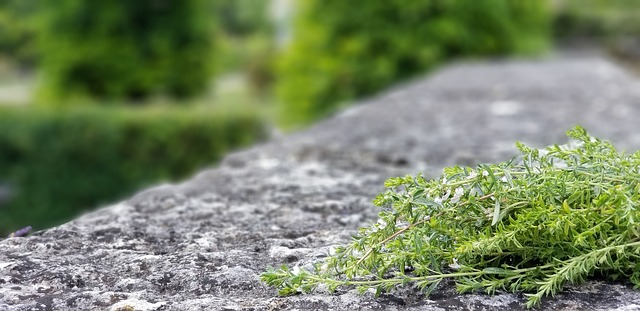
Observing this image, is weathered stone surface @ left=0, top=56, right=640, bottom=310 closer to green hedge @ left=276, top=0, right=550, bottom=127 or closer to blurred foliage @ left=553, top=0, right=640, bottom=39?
green hedge @ left=276, top=0, right=550, bottom=127

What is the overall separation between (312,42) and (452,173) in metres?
7.63

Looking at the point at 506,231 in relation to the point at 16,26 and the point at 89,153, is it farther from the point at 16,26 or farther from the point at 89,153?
the point at 16,26

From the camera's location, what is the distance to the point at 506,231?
113cm

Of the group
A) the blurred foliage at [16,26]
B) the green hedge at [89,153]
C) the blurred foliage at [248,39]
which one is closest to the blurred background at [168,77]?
the green hedge at [89,153]

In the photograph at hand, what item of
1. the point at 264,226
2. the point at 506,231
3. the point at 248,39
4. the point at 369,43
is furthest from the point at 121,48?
the point at 248,39

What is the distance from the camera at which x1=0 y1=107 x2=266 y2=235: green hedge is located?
23.6 ft

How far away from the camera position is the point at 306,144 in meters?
3.04

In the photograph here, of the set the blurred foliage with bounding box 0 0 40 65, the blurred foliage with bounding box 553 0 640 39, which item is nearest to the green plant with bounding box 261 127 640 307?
the blurred foliage with bounding box 553 0 640 39

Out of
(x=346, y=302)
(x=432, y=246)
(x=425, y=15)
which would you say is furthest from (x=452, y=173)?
(x=425, y=15)

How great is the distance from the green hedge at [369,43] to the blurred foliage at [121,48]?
4.34 meters

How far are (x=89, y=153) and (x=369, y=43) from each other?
12.0 ft

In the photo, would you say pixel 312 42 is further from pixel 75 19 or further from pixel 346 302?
pixel 346 302

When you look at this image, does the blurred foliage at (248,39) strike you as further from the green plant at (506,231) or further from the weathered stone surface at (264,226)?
the green plant at (506,231)

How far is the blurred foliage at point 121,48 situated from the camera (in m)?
11.9
